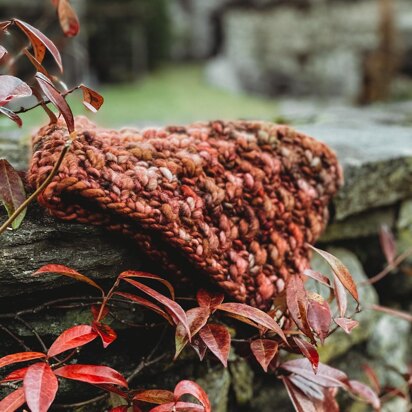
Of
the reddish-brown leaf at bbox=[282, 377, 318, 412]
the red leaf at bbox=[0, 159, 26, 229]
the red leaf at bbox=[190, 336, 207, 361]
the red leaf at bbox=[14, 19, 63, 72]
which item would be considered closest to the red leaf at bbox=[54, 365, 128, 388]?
the red leaf at bbox=[190, 336, 207, 361]

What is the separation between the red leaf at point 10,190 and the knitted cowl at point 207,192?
0.11 feet

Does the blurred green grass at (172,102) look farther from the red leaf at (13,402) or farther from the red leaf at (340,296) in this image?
the red leaf at (13,402)

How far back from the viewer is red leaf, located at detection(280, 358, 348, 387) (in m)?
0.97

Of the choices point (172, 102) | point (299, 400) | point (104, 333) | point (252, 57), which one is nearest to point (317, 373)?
point (299, 400)

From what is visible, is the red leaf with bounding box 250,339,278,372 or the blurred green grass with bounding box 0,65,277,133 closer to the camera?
the red leaf with bounding box 250,339,278,372

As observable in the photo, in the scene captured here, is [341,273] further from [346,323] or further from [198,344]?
[198,344]

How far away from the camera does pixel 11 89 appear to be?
738 mm

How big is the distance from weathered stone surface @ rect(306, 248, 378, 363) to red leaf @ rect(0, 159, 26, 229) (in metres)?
0.70

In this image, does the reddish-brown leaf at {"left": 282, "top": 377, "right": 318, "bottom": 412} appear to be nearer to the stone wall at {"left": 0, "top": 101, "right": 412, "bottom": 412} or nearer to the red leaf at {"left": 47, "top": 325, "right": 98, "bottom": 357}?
the stone wall at {"left": 0, "top": 101, "right": 412, "bottom": 412}

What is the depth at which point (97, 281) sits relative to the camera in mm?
918

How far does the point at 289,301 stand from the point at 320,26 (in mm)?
7391

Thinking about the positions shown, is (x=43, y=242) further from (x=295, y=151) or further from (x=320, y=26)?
(x=320, y=26)

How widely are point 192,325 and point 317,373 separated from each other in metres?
0.33

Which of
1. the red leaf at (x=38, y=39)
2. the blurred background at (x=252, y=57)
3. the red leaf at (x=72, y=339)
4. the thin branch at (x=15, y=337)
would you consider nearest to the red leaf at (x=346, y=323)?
the red leaf at (x=72, y=339)
